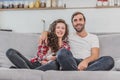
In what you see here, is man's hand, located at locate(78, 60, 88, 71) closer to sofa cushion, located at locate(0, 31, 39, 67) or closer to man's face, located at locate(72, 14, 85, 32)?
man's face, located at locate(72, 14, 85, 32)

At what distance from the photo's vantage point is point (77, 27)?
2.60 metres

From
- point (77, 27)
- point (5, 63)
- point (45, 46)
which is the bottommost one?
point (5, 63)

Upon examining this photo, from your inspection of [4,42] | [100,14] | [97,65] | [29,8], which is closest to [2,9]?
[29,8]

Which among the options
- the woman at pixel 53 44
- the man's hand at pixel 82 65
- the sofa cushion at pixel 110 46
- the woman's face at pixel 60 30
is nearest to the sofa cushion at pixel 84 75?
the man's hand at pixel 82 65

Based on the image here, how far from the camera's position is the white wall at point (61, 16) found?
3439 millimetres

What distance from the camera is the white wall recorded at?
11.3 ft

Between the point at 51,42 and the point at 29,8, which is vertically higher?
the point at 29,8

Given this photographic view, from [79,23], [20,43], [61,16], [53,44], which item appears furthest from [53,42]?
[61,16]

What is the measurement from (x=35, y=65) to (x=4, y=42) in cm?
57

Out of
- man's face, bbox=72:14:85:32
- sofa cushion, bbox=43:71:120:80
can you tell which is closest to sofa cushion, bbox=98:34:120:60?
man's face, bbox=72:14:85:32

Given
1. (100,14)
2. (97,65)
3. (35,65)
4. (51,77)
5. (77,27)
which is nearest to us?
(51,77)

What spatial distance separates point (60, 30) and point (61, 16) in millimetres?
1054

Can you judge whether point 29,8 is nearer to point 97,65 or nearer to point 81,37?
point 81,37

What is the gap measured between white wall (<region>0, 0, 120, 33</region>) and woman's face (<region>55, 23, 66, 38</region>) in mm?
950
